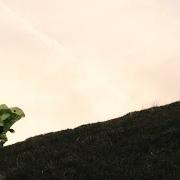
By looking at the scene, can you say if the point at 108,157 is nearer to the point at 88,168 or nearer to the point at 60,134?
the point at 88,168

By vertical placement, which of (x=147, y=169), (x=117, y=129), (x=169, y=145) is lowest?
(x=147, y=169)

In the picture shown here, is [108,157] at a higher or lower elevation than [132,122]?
lower

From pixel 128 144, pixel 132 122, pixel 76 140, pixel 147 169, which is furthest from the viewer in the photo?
pixel 132 122

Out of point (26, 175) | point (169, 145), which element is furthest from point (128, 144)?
point (26, 175)

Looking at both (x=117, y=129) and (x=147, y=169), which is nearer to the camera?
(x=147, y=169)

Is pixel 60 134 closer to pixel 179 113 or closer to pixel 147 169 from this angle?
pixel 179 113

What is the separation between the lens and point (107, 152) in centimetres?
2681

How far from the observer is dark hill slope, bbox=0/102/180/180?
23438mm

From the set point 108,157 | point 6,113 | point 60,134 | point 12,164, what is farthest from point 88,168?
point 60,134

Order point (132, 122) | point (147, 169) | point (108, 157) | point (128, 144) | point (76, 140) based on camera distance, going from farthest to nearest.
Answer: point (132, 122) < point (76, 140) < point (128, 144) < point (108, 157) < point (147, 169)

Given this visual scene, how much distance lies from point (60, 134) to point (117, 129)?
3725 mm

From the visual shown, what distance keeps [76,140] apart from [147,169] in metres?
7.18

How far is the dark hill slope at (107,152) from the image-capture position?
2344cm

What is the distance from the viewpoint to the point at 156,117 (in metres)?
32.8
